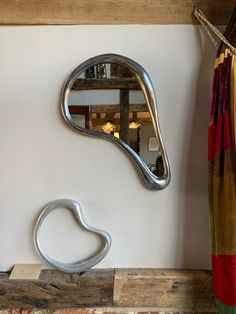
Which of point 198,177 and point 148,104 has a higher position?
point 148,104

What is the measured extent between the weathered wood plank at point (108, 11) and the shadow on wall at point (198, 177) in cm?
8

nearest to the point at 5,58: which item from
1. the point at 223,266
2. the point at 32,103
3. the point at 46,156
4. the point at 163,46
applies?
the point at 32,103

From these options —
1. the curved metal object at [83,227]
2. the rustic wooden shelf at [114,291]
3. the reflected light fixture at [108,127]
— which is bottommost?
the rustic wooden shelf at [114,291]

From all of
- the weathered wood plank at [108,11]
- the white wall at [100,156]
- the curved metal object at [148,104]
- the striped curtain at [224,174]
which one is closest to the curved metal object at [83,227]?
the white wall at [100,156]

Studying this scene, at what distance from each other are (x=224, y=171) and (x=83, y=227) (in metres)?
0.51

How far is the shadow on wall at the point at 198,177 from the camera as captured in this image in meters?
1.13

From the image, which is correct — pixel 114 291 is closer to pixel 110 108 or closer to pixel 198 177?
pixel 198 177

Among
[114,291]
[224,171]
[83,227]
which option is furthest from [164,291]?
[224,171]

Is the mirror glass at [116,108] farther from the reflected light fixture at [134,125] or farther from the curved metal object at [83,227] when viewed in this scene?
the curved metal object at [83,227]

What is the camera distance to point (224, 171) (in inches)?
38.9

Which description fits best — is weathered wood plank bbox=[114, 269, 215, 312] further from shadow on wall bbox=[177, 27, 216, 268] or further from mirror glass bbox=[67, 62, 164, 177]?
mirror glass bbox=[67, 62, 164, 177]

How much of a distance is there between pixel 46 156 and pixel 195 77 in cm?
59

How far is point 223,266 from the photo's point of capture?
0.98 metres

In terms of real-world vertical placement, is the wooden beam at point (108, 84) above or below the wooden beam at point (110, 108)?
above
